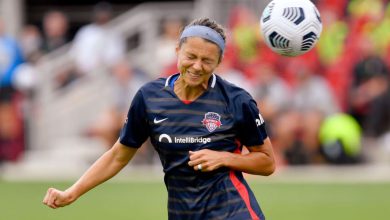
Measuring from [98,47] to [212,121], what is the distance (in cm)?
1298

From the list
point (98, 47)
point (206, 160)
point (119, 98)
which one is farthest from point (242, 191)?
point (98, 47)

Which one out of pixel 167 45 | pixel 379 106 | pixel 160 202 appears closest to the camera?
pixel 160 202

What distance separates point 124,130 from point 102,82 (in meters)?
13.0

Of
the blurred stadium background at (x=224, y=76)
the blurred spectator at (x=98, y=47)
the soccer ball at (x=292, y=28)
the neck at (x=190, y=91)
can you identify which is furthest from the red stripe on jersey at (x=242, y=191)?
the blurred spectator at (x=98, y=47)

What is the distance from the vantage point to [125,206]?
1324 cm

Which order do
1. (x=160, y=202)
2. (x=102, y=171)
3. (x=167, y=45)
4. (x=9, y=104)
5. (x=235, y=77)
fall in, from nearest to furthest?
(x=102, y=171)
(x=160, y=202)
(x=235, y=77)
(x=9, y=104)
(x=167, y=45)

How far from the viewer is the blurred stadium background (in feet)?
51.8

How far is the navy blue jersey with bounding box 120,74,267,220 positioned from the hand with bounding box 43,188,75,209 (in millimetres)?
608

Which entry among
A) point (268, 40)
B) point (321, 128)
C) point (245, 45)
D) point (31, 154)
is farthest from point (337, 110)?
point (268, 40)

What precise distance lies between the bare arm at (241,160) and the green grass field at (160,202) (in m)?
5.32

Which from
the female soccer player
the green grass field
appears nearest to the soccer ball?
the female soccer player

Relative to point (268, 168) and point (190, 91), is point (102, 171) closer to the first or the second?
point (190, 91)

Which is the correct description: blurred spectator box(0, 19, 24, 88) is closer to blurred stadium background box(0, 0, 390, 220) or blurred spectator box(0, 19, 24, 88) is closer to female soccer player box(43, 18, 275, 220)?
blurred stadium background box(0, 0, 390, 220)

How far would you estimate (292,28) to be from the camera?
682 cm
